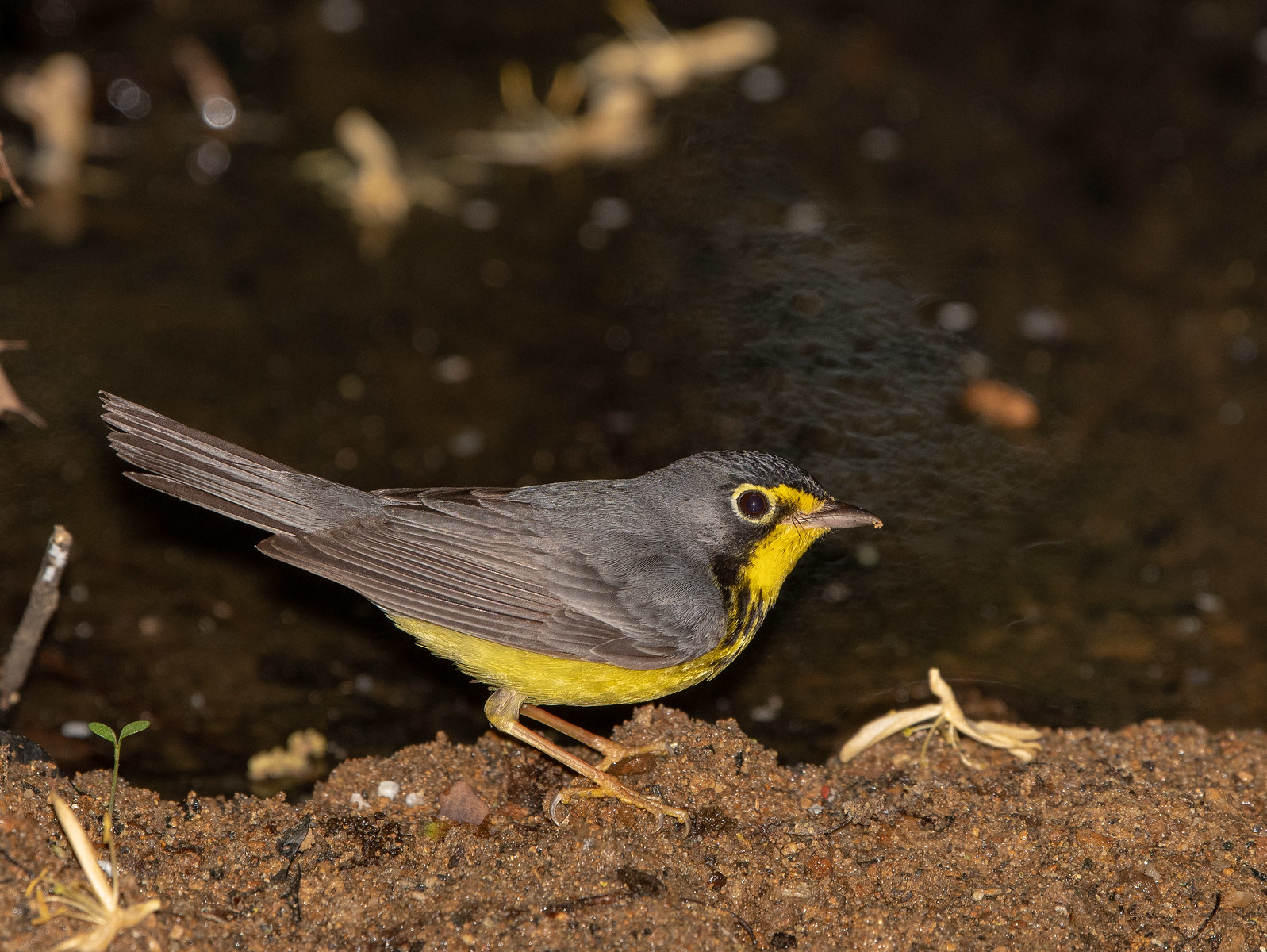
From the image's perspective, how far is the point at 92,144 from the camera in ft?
27.3

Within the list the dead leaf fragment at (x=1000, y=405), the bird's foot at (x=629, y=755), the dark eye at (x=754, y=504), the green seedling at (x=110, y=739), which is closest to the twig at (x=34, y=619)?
the green seedling at (x=110, y=739)

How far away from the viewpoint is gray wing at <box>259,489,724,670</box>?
4.22 m

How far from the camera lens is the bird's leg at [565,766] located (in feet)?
13.4

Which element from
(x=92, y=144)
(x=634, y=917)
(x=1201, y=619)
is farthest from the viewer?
(x=92, y=144)

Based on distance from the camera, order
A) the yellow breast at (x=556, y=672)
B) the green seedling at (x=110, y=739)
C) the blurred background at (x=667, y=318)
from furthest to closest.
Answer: the blurred background at (x=667, y=318) → the yellow breast at (x=556, y=672) → the green seedling at (x=110, y=739)

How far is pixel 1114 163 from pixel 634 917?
22.9ft

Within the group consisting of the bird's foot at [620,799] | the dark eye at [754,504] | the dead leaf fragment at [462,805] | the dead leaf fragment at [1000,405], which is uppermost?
the dark eye at [754,504]

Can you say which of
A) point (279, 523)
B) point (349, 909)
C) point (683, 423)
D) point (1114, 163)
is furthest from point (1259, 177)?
point (349, 909)

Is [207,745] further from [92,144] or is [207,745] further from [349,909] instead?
[92,144]

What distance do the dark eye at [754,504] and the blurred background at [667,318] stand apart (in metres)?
0.98

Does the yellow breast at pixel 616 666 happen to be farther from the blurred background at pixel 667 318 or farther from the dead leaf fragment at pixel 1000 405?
the dead leaf fragment at pixel 1000 405

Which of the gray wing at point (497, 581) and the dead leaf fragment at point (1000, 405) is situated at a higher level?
the gray wing at point (497, 581)

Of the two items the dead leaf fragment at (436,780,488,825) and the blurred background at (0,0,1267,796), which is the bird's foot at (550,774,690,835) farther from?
the blurred background at (0,0,1267,796)

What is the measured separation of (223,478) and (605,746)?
1678mm
